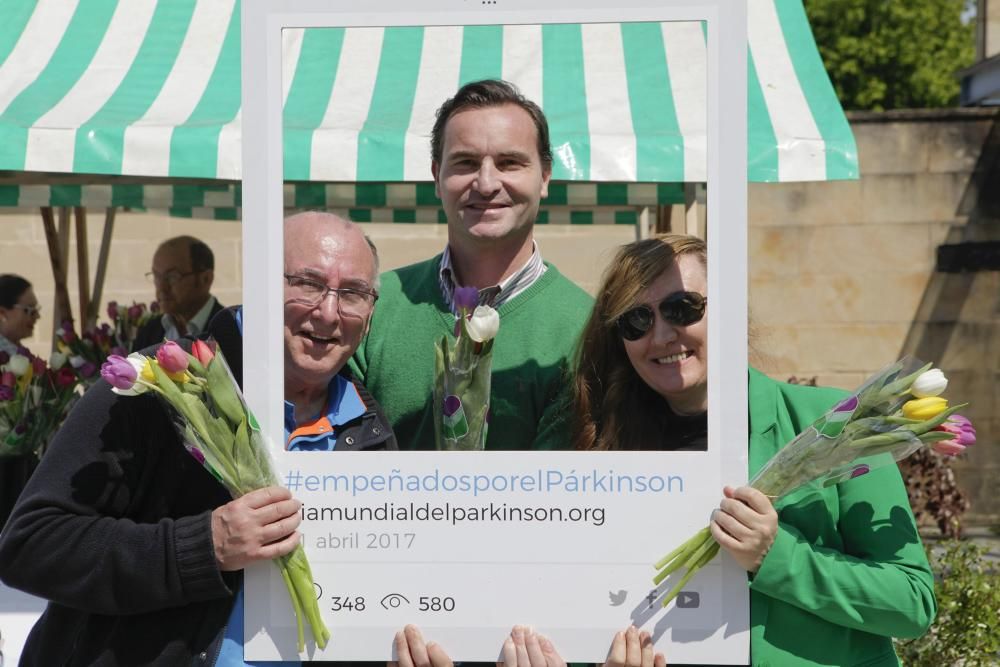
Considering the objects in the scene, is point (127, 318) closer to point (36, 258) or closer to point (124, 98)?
point (124, 98)

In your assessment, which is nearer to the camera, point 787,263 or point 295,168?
point 295,168

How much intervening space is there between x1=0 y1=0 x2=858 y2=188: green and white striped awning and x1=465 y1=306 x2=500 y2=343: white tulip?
109 centimetres

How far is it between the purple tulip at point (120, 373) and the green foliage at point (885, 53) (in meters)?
22.1

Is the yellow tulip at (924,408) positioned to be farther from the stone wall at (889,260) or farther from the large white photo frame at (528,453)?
the stone wall at (889,260)

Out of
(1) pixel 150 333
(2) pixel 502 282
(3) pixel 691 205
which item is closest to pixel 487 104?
(2) pixel 502 282

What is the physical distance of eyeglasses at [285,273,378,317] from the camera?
2078 mm

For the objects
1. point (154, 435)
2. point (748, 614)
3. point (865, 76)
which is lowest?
point (748, 614)

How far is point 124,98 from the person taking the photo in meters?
4.02

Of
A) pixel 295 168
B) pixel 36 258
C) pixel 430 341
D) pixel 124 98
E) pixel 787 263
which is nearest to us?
pixel 430 341

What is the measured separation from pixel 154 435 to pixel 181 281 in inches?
190

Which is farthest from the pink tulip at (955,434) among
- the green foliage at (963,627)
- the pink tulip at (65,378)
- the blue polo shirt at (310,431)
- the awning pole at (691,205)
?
the pink tulip at (65,378)

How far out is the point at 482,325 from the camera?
6.83 feet

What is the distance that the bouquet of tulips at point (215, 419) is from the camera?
1.92 meters

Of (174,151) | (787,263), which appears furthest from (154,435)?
(787,263)
